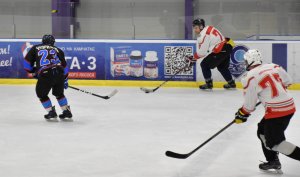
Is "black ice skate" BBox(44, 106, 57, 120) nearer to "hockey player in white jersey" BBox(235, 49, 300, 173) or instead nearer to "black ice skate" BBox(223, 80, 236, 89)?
"hockey player in white jersey" BBox(235, 49, 300, 173)

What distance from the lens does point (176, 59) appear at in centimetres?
1048

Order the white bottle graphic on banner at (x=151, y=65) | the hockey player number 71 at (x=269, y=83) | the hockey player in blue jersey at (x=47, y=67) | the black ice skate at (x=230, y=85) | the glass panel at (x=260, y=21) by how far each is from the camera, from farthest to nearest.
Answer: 1. the glass panel at (x=260, y=21)
2. the white bottle graphic on banner at (x=151, y=65)
3. the black ice skate at (x=230, y=85)
4. the hockey player in blue jersey at (x=47, y=67)
5. the hockey player number 71 at (x=269, y=83)

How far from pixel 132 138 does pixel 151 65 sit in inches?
188

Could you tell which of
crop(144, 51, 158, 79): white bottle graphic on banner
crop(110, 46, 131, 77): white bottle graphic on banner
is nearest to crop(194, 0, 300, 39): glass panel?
crop(144, 51, 158, 79): white bottle graphic on banner

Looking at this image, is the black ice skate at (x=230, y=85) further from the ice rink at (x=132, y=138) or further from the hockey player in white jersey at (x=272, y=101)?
the hockey player in white jersey at (x=272, y=101)

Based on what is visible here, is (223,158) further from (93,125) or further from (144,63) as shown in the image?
(144,63)

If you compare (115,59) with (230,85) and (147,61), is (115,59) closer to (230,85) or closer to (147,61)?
(147,61)

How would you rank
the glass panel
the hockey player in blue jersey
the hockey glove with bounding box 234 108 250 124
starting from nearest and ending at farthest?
the hockey glove with bounding box 234 108 250 124, the hockey player in blue jersey, the glass panel

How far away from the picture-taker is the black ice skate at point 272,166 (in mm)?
4375

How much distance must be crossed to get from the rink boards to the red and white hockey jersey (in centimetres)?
65

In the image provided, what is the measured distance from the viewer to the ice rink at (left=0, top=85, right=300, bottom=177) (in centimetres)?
454

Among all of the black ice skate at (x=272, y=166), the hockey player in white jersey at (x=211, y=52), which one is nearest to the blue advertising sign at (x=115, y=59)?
the hockey player in white jersey at (x=211, y=52)

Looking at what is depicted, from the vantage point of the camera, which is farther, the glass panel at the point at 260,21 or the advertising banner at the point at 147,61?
the glass panel at the point at 260,21

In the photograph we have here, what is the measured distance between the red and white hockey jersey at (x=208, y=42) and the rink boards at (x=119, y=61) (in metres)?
0.65
